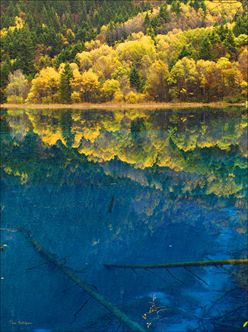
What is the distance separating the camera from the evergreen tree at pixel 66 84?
85.7 meters

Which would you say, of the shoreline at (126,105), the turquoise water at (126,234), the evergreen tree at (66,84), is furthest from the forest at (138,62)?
the turquoise water at (126,234)

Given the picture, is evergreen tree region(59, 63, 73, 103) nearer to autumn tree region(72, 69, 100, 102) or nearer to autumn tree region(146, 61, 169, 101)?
autumn tree region(72, 69, 100, 102)

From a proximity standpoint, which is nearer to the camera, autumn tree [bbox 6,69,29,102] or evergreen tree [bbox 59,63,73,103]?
evergreen tree [bbox 59,63,73,103]

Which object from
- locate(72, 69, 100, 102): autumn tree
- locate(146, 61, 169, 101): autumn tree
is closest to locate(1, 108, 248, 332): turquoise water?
locate(146, 61, 169, 101): autumn tree

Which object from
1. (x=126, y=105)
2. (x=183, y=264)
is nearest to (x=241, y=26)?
(x=126, y=105)

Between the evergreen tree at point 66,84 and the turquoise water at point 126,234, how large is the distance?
60.1m

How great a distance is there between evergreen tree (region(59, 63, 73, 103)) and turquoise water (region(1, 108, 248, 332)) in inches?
2366

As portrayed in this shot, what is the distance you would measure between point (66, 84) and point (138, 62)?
15.9 metres

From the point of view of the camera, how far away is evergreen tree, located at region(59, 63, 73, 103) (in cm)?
8566

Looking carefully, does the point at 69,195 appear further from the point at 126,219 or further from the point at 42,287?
the point at 42,287

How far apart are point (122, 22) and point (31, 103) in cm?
5979

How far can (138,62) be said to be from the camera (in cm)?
9256

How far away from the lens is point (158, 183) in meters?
18.9

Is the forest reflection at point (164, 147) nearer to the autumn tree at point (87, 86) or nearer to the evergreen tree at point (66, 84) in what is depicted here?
the autumn tree at point (87, 86)
